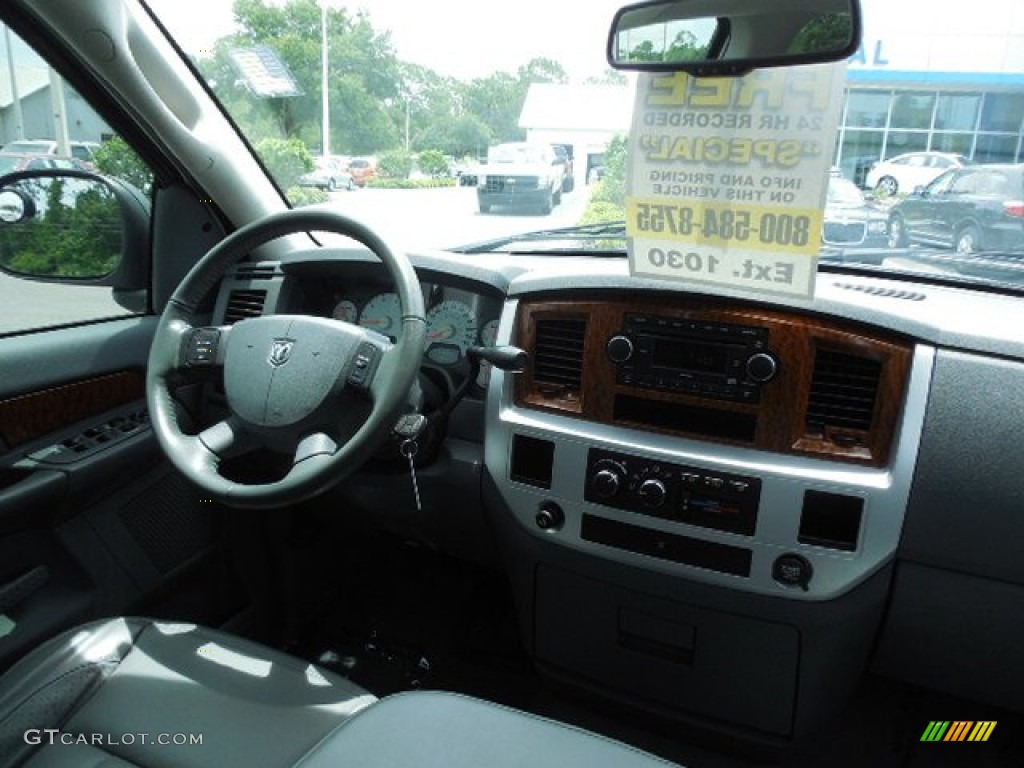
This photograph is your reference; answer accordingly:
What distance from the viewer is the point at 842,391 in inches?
66.6

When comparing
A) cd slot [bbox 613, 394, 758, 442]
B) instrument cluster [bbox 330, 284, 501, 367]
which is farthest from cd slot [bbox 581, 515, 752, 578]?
instrument cluster [bbox 330, 284, 501, 367]

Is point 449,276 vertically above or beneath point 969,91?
beneath

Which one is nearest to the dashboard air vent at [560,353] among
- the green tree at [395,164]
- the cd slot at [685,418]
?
the cd slot at [685,418]

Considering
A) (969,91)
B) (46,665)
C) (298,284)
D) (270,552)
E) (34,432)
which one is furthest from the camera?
(270,552)

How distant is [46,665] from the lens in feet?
5.26

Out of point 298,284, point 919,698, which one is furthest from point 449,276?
point 919,698

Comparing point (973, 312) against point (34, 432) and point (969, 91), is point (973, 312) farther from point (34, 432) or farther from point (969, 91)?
point (34, 432)

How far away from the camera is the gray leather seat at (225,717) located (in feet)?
4.28

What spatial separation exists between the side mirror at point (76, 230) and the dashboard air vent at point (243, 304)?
353mm

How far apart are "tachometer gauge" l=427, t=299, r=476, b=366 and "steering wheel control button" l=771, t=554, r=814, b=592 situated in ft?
3.20

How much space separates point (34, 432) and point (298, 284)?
796 mm

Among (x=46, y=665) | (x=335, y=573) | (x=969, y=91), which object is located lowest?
(x=335, y=573)

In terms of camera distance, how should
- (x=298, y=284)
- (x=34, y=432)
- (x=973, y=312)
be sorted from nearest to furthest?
(x=973, y=312)
(x=34, y=432)
(x=298, y=284)

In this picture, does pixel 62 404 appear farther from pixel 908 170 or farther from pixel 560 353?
pixel 908 170
